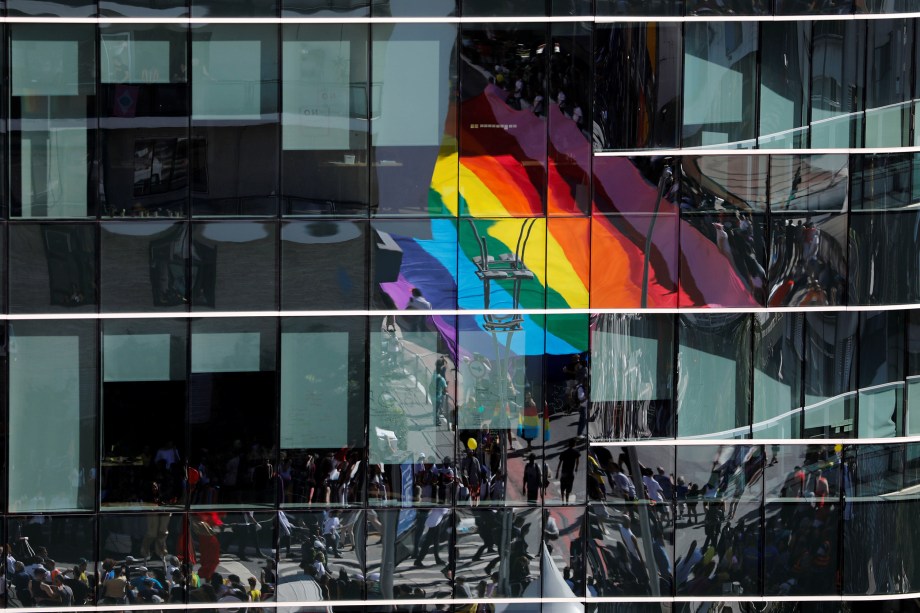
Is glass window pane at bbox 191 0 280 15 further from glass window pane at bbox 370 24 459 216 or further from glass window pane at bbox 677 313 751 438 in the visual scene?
glass window pane at bbox 677 313 751 438

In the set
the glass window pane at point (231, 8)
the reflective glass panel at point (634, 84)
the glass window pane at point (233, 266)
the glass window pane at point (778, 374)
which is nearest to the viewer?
the glass window pane at point (231, 8)

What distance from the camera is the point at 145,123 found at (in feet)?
46.5

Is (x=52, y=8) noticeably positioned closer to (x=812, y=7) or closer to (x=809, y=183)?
(x=812, y=7)

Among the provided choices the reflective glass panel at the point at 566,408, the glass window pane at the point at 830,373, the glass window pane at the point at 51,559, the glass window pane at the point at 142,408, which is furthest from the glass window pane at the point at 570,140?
the glass window pane at the point at 51,559

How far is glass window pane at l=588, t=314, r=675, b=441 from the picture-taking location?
47.6 ft

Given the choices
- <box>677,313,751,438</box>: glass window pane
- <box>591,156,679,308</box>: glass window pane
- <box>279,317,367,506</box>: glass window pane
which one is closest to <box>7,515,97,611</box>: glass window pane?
<box>279,317,367,506</box>: glass window pane

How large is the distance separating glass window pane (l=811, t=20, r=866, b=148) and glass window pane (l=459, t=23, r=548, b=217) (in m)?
3.67

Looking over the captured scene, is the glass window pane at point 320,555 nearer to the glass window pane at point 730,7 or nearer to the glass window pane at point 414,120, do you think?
the glass window pane at point 414,120

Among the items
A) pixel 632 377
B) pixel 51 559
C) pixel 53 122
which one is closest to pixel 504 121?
pixel 632 377

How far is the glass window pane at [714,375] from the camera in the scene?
14.6 meters

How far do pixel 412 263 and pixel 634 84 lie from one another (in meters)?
4.12

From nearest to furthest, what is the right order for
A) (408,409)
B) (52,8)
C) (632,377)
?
(52,8) < (408,409) < (632,377)

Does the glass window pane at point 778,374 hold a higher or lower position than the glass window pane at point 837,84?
lower

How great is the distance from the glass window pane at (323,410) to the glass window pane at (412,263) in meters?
0.62
